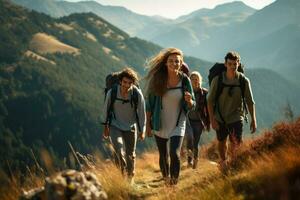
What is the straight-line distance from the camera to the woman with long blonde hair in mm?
6379

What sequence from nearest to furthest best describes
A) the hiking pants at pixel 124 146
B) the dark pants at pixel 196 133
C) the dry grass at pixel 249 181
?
the dry grass at pixel 249 181
the hiking pants at pixel 124 146
the dark pants at pixel 196 133

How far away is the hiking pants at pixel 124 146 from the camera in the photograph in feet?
24.0

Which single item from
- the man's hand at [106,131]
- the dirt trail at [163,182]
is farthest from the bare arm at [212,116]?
the man's hand at [106,131]

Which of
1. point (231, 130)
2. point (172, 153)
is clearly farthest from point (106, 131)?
point (231, 130)

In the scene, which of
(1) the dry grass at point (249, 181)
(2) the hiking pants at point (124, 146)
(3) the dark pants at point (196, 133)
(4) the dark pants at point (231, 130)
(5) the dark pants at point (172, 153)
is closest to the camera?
(1) the dry grass at point (249, 181)

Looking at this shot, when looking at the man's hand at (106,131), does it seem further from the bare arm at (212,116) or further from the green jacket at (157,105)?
the bare arm at (212,116)

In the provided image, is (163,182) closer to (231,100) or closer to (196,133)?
(231,100)

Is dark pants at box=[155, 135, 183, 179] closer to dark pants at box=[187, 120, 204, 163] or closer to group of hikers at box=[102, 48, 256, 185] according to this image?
group of hikers at box=[102, 48, 256, 185]

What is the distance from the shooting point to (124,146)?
781cm

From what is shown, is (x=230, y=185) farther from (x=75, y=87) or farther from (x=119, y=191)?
(x=75, y=87)

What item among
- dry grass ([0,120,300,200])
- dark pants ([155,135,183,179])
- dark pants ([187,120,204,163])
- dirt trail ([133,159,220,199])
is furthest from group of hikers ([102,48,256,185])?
dark pants ([187,120,204,163])

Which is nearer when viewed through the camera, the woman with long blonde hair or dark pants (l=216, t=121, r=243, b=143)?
the woman with long blonde hair

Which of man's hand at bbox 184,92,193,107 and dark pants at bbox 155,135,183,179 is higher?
man's hand at bbox 184,92,193,107

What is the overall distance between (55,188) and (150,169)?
7705 millimetres
